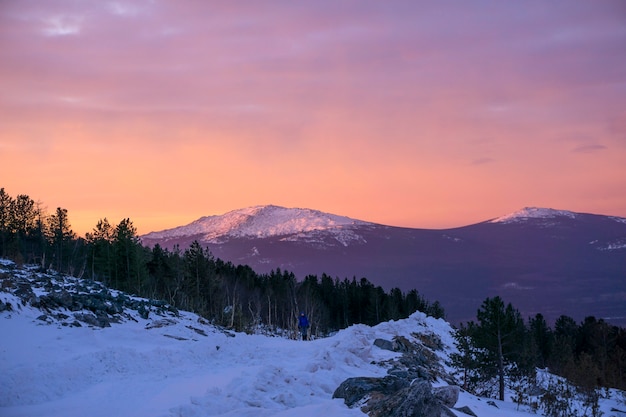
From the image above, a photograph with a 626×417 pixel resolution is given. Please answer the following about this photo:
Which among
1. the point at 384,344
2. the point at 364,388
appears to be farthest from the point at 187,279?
the point at 364,388

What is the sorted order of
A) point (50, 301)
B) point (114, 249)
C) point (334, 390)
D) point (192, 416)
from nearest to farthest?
point (192, 416) → point (334, 390) → point (50, 301) → point (114, 249)

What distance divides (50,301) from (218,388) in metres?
15.0

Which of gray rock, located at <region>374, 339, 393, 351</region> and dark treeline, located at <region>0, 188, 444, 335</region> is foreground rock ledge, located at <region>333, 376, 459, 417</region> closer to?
gray rock, located at <region>374, 339, 393, 351</region>

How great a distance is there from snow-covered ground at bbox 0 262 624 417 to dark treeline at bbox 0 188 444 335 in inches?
780

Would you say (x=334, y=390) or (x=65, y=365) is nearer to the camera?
(x=334, y=390)

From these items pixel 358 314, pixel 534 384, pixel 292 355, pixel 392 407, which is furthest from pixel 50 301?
pixel 358 314

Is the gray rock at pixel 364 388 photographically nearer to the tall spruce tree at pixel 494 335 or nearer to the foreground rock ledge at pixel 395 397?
the foreground rock ledge at pixel 395 397

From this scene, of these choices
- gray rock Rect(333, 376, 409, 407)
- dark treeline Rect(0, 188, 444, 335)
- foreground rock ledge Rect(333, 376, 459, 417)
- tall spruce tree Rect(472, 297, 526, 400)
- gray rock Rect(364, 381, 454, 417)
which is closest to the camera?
gray rock Rect(364, 381, 454, 417)

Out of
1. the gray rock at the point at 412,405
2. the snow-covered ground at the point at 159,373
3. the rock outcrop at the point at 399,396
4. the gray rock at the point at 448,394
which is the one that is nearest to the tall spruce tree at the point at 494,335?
the snow-covered ground at the point at 159,373

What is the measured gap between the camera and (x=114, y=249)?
6250cm

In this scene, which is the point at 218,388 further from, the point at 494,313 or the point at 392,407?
the point at 494,313

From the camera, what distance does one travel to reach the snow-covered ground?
1417 centimetres

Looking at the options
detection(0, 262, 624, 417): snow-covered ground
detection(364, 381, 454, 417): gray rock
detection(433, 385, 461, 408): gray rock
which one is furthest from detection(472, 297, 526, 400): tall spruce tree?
detection(364, 381, 454, 417): gray rock

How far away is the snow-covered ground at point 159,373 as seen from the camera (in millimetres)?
14172
